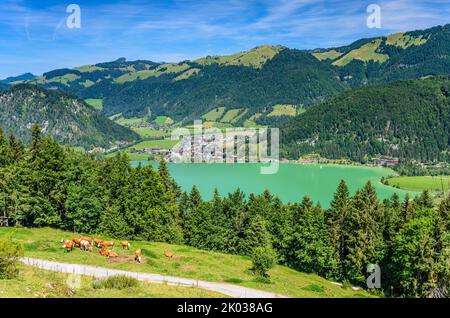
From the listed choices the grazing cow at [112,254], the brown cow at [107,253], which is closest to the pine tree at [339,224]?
the grazing cow at [112,254]

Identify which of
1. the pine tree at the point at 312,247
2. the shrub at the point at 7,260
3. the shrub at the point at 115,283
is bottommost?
the pine tree at the point at 312,247

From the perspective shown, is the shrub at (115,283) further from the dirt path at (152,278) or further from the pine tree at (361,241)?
the pine tree at (361,241)

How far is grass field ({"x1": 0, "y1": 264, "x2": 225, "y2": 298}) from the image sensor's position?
21.5m

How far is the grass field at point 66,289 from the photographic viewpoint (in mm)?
21531

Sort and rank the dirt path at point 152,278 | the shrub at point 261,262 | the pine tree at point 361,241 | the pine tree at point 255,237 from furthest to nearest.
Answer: the pine tree at point 255,237 < the pine tree at point 361,241 < the shrub at point 261,262 < the dirt path at point 152,278

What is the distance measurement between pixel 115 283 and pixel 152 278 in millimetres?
5528

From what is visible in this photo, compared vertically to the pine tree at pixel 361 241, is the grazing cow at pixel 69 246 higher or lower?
higher

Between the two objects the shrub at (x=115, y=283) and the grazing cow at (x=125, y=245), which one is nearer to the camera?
the shrub at (x=115, y=283)

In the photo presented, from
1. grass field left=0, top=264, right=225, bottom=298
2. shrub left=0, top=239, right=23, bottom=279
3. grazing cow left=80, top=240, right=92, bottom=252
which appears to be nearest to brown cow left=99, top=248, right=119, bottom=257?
grazing cow left=80, top=240, right=92, bottom=252

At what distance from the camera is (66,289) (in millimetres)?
23219

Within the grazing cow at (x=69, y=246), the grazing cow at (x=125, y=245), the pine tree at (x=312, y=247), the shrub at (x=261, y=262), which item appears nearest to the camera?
the grazing cow at (x=69, y=246)

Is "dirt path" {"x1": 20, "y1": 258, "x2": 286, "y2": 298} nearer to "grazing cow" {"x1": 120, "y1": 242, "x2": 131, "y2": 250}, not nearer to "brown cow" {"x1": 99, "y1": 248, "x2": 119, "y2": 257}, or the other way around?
"brown cow" {"x1": 99, "y1": 248, "x2": 119, "y2": 257}

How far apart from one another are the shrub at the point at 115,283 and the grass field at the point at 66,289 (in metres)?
0.30

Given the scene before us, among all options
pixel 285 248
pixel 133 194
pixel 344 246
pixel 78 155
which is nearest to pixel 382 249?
pixel 344 246
